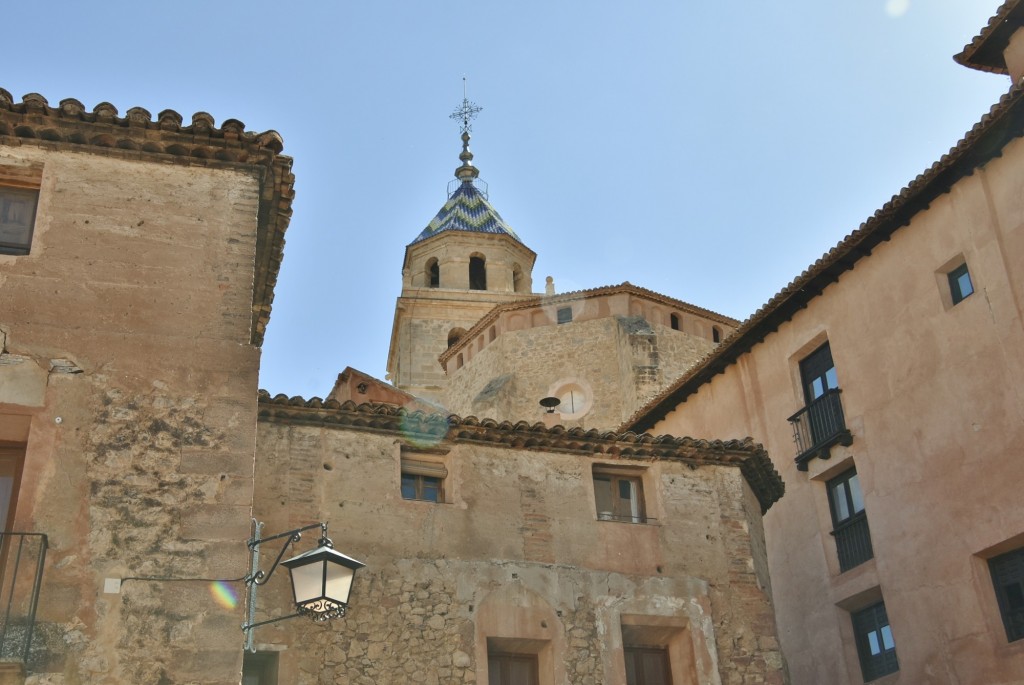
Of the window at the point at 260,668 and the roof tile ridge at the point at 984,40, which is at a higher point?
the roof tile ridge at the point at 984,40

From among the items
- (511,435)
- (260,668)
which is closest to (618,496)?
(511,435)

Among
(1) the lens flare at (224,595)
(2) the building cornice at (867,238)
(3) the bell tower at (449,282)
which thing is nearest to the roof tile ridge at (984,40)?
(2) the building cornice at (867,238)

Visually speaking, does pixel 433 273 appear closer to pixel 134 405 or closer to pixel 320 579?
pixel 134 405

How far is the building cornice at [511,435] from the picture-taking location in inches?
568

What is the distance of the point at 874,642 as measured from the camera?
18.8m

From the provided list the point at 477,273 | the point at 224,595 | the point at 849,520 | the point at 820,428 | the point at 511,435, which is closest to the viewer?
the point at 224,595

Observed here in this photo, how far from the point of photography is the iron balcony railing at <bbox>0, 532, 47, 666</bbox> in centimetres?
859

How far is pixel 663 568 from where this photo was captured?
15133mm

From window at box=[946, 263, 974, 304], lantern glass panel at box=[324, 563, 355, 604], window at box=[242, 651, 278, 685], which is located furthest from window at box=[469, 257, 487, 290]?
lantern glass panel at box=[324, 563, 355, 604]

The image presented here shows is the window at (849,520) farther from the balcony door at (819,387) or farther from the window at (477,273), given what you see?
the window at (477,273)

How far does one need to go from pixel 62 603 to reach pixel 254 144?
4.51 m

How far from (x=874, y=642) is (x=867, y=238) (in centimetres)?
633

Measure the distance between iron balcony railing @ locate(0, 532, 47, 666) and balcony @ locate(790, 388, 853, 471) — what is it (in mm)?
13992

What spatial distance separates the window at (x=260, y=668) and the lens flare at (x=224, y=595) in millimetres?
3917
